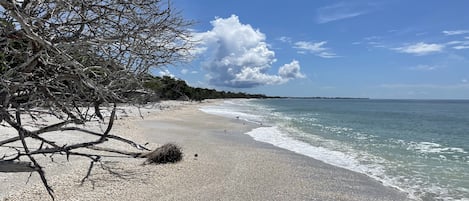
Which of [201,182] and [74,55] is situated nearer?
[74,55]

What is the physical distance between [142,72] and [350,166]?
932 cm

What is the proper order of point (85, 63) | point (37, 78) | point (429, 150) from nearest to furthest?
point (37, 78) < point (85, 63) < point (429, 150)

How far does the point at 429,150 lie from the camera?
1648 centimetres

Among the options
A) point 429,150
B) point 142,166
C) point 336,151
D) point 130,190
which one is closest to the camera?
point 130,190

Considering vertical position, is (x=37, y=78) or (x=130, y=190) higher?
(x=37, y=78)

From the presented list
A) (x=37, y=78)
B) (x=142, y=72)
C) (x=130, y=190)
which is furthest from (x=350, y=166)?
(x=37, y=78)

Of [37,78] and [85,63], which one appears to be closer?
[37,78]

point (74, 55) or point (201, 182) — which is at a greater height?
point (74, 55)

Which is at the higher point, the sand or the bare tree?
the bare tree

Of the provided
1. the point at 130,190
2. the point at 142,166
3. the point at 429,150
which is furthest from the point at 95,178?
the point at 429,150

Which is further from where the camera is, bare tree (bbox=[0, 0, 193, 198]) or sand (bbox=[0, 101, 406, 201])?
sand (bbox=[0, 101, 406, 201])

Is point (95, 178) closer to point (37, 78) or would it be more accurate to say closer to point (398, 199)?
point (37, 78)

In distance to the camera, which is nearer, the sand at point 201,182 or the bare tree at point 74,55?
the bare tree at point 74,55

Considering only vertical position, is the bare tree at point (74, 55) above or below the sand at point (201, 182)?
above
